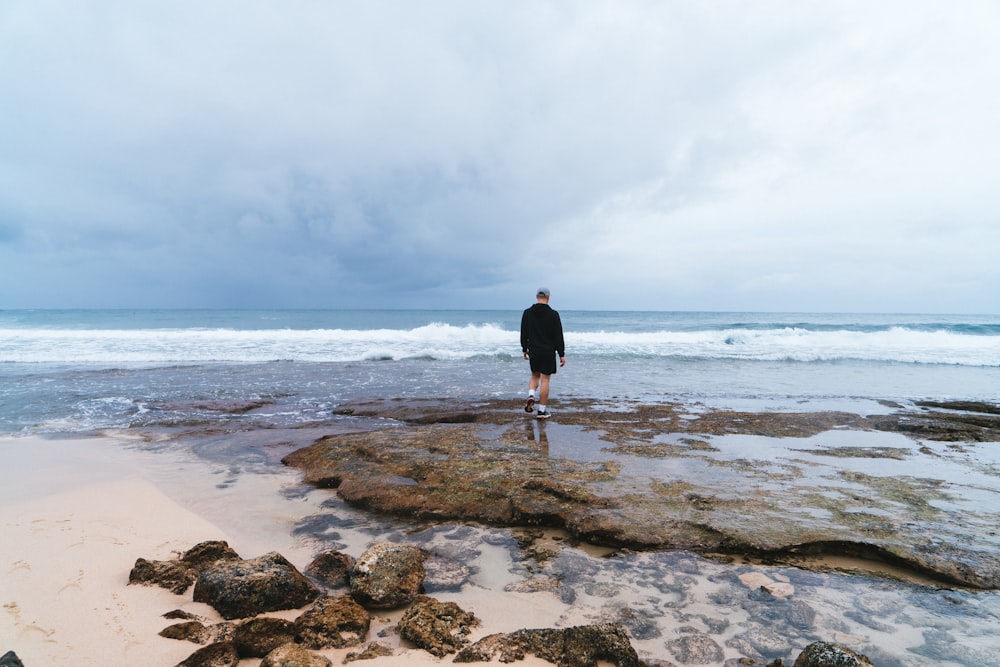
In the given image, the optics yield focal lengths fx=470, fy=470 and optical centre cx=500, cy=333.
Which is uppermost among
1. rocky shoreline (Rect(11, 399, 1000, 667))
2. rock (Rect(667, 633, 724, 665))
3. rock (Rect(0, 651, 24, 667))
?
rock (Rect(0, 651, 24, 667))

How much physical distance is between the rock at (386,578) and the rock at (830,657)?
6.88ft

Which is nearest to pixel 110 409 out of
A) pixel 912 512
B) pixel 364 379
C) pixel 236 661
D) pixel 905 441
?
pixel 364 379

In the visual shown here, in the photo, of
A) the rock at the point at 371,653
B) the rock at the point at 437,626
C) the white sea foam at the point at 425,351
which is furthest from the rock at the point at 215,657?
the white sea foam at the point at 425,351

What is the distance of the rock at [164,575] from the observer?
2955 millimetres

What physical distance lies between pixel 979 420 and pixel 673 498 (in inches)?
313

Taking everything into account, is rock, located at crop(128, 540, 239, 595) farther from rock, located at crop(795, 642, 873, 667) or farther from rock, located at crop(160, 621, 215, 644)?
rock, located at crop(795, 642, 873, 667)

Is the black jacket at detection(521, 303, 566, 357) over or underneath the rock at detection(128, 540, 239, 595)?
over

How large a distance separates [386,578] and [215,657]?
0.92 metres

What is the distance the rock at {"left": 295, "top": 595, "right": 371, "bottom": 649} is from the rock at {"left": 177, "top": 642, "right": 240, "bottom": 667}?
0.99ft

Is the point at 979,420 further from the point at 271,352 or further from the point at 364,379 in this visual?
the point at 271,352

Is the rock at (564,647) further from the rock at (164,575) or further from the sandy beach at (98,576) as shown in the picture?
the rock at (164,575)

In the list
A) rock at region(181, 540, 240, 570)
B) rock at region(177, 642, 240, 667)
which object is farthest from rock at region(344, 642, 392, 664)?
rock at region(181, 540, 240, 570)

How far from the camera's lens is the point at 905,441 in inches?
274

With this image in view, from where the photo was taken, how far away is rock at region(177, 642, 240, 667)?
2.23 metres
